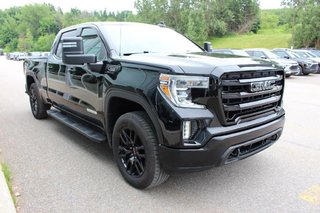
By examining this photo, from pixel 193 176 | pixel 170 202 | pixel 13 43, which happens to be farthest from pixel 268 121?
pixel 13 43

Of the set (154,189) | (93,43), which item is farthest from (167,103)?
(93,43)

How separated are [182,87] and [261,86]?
959mm

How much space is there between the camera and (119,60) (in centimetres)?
355

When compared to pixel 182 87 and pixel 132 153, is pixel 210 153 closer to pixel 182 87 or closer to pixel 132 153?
pixel 182 87

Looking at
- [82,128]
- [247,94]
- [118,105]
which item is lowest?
[82,128]

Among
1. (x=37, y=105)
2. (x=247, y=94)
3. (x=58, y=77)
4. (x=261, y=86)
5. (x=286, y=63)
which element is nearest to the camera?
(x=247, y=94)

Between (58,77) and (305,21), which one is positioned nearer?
(58,77)

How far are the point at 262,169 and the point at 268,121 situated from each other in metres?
0.84

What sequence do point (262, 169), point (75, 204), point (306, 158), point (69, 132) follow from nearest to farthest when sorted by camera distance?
point (75, 204) → point (262, 169) → point (306, 158) → point (69, 132)

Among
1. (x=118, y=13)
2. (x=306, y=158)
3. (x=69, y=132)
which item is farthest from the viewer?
(x=118, y=13)

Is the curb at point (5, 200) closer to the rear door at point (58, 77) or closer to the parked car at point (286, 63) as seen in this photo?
the rear door at point (58, 77)

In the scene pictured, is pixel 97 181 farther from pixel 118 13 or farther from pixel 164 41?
pixel 118 13

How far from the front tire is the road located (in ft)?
0.55

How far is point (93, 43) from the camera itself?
14.1ft
